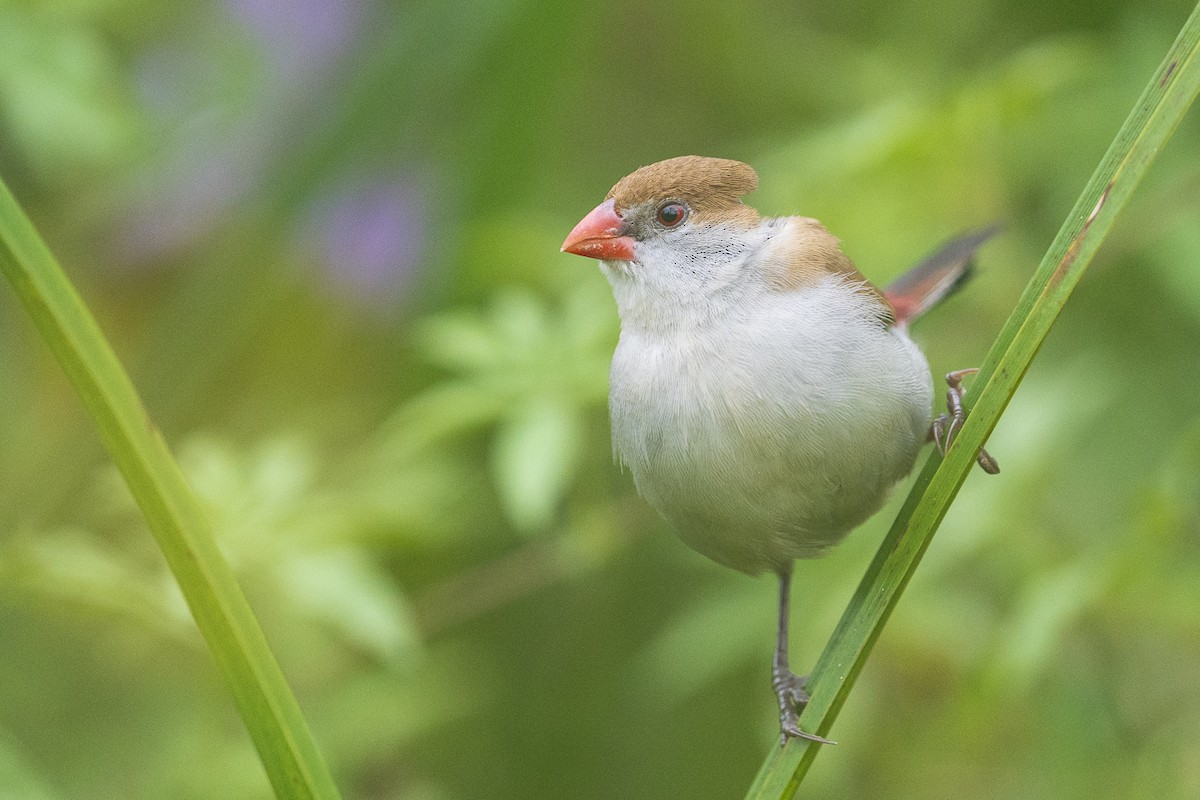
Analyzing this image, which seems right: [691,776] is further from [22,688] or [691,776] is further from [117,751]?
[22,688]

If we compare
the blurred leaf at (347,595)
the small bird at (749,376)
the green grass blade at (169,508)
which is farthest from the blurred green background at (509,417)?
the green grass blade at (169,508)

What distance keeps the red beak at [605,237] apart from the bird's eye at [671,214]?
56mm

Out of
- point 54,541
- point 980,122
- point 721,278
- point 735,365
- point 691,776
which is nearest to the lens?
point 735,365

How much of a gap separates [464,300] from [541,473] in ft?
3.72

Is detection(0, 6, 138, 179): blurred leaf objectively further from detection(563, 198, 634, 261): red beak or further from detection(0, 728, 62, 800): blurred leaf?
detection(0, 728, 62, 800): blurred leaf

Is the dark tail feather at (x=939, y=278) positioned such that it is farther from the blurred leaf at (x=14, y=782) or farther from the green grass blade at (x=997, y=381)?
the blurred leaf at (x=14, y=782)

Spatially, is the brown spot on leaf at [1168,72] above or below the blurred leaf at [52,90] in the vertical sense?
below

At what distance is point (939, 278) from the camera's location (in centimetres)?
223

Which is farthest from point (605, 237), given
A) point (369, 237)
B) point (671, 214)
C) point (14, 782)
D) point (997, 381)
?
point (369, 237)

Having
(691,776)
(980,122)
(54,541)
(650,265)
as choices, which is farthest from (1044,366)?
(54,541)

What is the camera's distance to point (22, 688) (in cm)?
324

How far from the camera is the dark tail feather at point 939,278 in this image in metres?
2.21

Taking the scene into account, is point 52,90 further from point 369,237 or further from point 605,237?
point 369,237

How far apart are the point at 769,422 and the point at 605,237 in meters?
0.42
